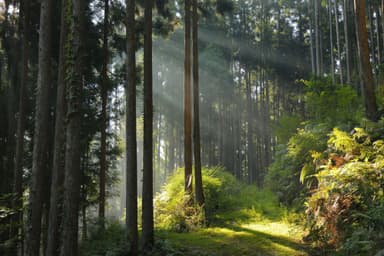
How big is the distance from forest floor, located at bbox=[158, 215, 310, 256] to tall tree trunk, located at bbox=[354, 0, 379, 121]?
11.0ft

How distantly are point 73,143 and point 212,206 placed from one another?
7.87 meters

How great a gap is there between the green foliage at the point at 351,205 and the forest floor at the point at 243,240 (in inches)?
23.7

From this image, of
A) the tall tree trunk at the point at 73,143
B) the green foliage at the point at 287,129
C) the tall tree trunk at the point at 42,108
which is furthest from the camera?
the green foliage at the point at 287,129

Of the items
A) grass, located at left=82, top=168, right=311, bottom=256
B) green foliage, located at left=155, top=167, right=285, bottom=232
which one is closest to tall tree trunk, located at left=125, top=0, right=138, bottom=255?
grass, located at left=82, top=168, right=311, bottom=256

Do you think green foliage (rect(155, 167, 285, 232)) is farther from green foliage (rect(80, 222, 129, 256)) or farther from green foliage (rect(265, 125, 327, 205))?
green foliage (rect(80, 222, 129, 256))

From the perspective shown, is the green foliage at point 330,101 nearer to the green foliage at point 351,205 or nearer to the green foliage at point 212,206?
the green foliage at point 212,206

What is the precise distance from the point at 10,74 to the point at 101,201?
5.50 metres

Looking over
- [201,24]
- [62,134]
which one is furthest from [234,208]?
[201,24]

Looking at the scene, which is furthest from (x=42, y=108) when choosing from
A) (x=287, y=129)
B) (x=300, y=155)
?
(x=287, y=129)

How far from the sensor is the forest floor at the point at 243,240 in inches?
270

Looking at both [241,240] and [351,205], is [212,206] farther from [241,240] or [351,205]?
[351,205]

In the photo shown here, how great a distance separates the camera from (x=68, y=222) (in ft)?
18.8

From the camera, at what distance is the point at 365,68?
9211mm

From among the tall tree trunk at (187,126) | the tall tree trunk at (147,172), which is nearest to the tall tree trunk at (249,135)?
the tall tree trunk at (187,126)
